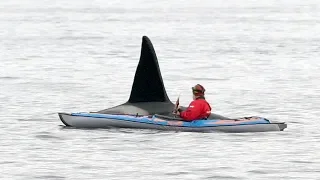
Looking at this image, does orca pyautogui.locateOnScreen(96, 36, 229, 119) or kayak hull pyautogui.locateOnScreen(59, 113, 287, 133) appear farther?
orca pyautogui.locateOnScreen(96, 36, 229, 119)

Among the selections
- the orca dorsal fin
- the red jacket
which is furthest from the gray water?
the orca dorsal fin

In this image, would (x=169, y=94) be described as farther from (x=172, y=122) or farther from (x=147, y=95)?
(x=172, y=122)

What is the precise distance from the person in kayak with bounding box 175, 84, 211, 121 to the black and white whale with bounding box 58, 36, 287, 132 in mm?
237

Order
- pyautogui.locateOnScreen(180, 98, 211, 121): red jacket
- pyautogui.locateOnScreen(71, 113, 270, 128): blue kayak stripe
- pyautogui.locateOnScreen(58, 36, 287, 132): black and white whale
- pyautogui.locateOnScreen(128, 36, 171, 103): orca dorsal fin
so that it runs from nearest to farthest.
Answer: pyautogui.locateOnScreen(180, 98, 211, 121): red jacket, pyautogui.locateOnScreen(71, 113, 270, 128): blue kayak stripe, pyautogui.locateOnScreen(58, 36, 287, 132): black and white whale, pyautogui.locateOnScreen(128, 36, 171, 103): orca dorsal fin

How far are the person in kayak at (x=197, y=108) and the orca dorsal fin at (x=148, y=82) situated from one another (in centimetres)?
203

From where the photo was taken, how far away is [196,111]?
37.5 metres

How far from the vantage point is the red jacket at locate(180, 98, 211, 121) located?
3741 cm

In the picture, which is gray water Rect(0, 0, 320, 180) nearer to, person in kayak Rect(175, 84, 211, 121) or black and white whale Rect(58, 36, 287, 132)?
black and white whale Rect(58, 36, 287, 132)

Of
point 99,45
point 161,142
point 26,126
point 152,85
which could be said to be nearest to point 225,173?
point 161,142

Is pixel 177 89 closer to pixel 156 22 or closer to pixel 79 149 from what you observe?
pixel 79 149

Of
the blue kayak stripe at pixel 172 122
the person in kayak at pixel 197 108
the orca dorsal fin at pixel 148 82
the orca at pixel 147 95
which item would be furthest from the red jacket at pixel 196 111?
the orca dorsal fin at pixel 148 82

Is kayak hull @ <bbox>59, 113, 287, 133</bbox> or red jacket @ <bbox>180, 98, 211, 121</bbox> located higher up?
red jacket @ <bbox>180, 98, 211, 121</bbox>

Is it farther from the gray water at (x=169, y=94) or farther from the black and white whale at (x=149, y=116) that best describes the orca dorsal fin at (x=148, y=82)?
the gray water at (x=169, y=94)

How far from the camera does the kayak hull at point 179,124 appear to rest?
37.9 metres
